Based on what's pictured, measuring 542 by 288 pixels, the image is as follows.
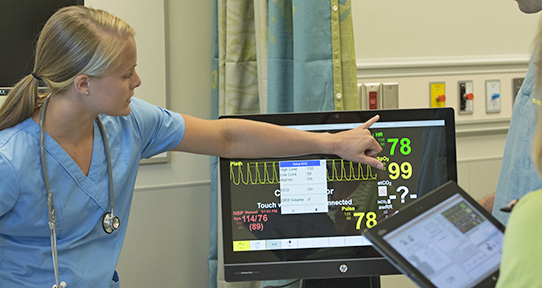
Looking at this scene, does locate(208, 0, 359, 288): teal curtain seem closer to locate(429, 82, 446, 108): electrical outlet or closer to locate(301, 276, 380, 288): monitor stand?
locate(301, 276, 380, 288): monitor stand

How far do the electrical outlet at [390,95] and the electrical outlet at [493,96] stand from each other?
45 cm

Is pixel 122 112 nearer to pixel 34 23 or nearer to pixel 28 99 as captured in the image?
pixel 28 99

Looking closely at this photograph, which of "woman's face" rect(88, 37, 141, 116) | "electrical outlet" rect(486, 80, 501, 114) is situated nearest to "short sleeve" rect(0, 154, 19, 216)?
"woman's face" rect(88, 37, 141, 116)

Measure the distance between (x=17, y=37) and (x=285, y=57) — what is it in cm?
77

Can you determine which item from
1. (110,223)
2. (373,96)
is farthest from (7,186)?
(373,96)

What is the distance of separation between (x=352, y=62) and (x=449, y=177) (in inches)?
16.3

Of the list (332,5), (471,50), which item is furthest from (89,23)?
(471,50)

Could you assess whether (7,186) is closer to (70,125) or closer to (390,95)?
(70,125)

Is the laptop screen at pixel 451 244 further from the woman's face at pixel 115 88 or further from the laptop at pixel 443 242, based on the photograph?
the woman's face at pixel 115 88

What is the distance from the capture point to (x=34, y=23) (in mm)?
1328

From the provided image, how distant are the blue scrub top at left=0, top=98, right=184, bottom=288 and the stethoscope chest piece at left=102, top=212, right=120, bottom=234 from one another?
18mm

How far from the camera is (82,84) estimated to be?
99 cm

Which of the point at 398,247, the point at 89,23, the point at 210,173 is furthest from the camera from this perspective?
the point at 210,173

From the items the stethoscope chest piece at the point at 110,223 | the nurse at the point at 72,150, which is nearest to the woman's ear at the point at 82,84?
the nurse at the point at 72,150
